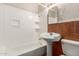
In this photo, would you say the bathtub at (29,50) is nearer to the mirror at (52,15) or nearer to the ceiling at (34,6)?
the mirror at (52,15)

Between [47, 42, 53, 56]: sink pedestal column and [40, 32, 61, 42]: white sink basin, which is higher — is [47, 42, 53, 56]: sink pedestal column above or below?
below

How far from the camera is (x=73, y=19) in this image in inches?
43.4

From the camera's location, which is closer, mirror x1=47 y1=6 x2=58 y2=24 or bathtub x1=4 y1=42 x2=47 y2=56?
bathtub x1=4 y1=42 x2=47 y2=56

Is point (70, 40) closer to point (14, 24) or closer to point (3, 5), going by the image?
point (14, 24)

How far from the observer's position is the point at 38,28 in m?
1.18

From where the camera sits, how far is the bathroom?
1.06 m

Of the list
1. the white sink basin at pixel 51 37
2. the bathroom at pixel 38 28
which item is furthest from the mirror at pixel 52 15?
the white sink basin at pixel 51 37

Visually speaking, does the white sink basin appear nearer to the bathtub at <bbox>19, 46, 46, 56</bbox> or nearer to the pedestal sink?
the pedestal sink

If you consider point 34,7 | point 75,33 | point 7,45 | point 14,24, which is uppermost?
point 34,7

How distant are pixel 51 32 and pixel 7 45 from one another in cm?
48

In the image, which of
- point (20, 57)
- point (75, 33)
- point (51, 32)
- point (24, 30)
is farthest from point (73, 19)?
point (20, 57)

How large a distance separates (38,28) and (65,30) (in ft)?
0.99

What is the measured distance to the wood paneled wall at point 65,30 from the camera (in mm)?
1099

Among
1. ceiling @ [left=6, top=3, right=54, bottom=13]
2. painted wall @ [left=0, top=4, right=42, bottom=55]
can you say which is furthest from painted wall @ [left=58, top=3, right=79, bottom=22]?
painted wall @ [left=0, top=4, right=42, bottom=55]
